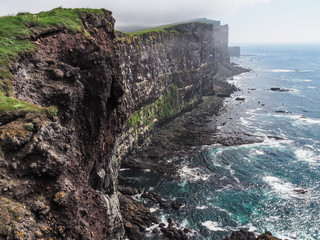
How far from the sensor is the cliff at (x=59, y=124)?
1105 cm

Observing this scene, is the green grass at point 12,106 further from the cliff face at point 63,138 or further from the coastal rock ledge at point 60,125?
the cliff face at point 63,138

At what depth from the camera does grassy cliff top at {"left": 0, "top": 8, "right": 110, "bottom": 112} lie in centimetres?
1436

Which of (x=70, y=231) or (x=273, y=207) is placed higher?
(x=70, y=231)

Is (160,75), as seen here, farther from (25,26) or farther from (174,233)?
(25,26)

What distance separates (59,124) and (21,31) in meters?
11.6

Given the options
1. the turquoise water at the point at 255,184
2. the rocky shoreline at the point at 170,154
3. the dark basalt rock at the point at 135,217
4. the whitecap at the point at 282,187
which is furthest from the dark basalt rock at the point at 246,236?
the whitecap at the point at 282,187

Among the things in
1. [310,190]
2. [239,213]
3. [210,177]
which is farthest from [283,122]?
[239,213]

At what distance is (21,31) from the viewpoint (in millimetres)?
19922

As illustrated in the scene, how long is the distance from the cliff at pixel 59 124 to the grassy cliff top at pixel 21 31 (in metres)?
0.06

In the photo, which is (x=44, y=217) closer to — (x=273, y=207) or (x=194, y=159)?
(x=273, y=207)

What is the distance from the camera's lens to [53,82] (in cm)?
1784

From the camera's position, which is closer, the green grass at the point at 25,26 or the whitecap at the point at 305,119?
the green grass at the point at 25,26

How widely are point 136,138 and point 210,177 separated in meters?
22.3

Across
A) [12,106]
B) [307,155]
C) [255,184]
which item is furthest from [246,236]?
[307,155]
